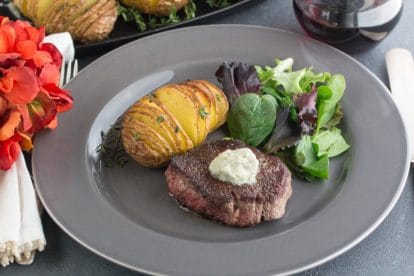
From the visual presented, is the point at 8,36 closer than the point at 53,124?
Yes

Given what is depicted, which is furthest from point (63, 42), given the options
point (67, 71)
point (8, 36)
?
point (8, 36)

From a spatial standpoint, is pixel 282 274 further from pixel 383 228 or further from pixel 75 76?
pixel 75 76

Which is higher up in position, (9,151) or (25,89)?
(25,89)

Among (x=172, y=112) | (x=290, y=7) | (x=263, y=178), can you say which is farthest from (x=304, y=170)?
(x=290, y=7)

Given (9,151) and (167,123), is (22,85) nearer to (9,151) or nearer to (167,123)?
(9,151)

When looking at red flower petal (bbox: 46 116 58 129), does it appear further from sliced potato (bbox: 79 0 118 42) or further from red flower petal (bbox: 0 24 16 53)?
sliced potato (bbox: 79 0 118 42)

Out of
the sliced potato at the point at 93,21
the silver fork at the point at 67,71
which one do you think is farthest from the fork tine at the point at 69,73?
the sliced potato at the point at 93,21
